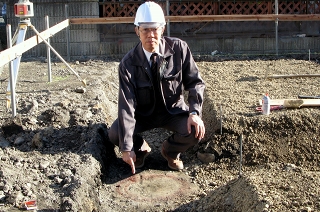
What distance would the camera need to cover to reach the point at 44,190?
492 cm

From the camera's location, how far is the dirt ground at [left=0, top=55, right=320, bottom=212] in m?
4.64

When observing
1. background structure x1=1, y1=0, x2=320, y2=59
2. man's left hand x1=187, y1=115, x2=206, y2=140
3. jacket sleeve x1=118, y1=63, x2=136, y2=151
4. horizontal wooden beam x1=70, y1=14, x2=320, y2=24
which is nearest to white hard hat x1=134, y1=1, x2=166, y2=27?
jacket sleeve x1=118, y1=63, x2=136, y2=151

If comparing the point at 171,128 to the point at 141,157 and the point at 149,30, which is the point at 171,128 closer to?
the point at 141,157

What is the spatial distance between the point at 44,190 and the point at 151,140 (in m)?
2.24

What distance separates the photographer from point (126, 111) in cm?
525

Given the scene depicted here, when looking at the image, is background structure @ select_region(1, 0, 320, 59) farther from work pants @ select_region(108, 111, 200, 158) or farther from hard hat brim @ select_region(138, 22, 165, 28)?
hard hat brim @ select_region(138, 22, 165, 28)

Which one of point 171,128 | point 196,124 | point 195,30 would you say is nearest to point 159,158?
point 171,128

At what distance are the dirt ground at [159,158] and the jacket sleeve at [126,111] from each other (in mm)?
542

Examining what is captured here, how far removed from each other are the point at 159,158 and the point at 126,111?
130cm

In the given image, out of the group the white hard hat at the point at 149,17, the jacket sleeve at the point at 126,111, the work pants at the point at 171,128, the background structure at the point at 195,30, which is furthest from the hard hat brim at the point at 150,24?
the background structure at the point at 195,30

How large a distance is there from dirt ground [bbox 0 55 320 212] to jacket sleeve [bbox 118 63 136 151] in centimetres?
54

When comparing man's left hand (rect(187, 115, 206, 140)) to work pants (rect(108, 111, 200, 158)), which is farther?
work pants (rect(108, 111, 200, 158))

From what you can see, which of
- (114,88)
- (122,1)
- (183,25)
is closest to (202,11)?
(183,25)

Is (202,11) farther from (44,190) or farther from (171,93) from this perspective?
(44,190)
